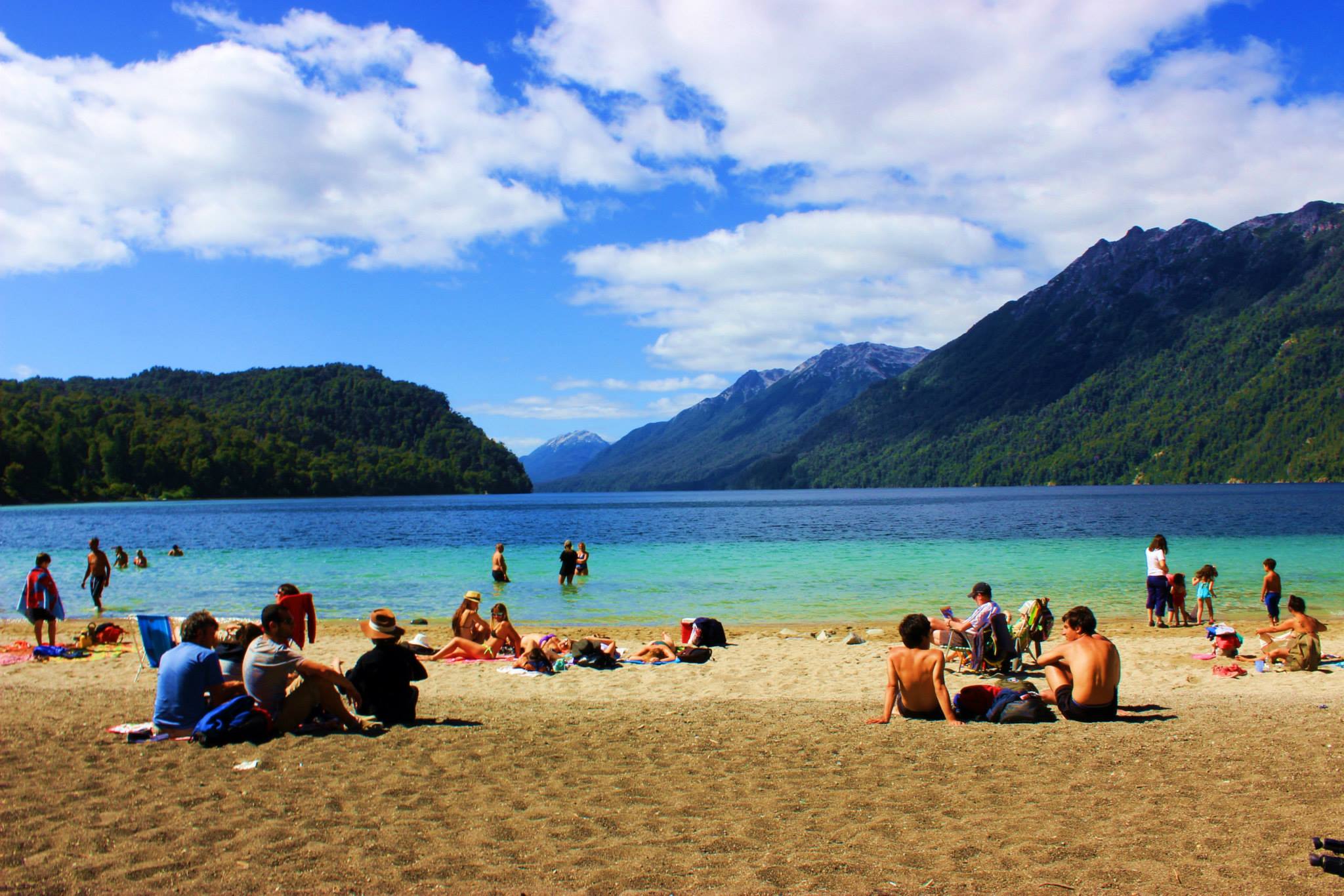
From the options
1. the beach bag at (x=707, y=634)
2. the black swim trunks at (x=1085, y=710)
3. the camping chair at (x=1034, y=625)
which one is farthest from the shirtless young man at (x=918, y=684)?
the beach bag at (x=707, y=634)

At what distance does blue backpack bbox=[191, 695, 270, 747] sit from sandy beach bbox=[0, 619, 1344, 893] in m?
0.16

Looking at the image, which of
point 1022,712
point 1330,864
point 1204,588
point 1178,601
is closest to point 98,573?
point 1022,712

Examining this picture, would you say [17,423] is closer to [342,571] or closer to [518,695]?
[342,571]

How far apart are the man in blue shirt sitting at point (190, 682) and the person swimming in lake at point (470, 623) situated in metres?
6.27

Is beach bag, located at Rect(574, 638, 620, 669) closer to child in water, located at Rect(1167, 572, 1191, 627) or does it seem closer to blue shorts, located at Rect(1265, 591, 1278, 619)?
child in water, located at Rect(1167, 572, 1191, 627)

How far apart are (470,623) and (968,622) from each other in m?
8.75

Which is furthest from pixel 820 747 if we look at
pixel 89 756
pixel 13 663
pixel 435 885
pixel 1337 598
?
pixel 1337 598

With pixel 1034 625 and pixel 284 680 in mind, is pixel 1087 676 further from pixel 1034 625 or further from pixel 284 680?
pixel 284 680

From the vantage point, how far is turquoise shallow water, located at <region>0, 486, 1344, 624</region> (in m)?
24.4

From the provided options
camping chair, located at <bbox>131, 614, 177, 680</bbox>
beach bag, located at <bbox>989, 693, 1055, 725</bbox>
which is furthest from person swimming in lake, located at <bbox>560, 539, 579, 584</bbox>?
beach bag, located at <bbox>989, 693, 1055, 725</bbox>

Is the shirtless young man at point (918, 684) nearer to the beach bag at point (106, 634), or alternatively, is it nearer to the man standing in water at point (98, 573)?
the beach bag at point (106, 634)

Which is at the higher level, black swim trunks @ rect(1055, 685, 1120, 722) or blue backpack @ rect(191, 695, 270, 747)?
blue backpack @ rect(191, 695, 270, 747)

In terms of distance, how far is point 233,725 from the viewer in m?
8.21

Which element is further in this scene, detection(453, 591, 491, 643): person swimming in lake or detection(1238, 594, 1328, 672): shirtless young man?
detection(453, 591, 491, 643): person swimming in lake
